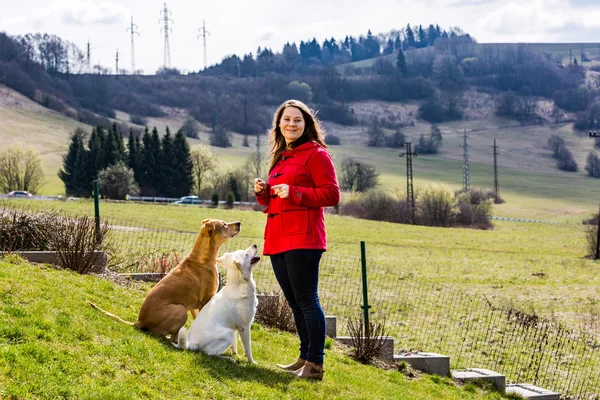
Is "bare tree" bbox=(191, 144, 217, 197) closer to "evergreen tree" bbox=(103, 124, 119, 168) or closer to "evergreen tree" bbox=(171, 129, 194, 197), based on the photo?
"evergreen tree" bbox=(171, 129, 194, 197)

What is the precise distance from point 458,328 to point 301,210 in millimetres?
12219

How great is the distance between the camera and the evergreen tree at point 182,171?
9131 cm

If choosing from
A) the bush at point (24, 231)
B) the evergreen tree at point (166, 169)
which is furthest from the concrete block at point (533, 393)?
the evergreen tree at point (166, 169)

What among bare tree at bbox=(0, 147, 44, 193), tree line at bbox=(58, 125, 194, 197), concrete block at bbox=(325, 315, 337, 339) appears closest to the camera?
concrete block at bbox=(325, 315, 337, 339)

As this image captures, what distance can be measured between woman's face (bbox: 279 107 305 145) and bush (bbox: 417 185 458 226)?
66047 millimetres

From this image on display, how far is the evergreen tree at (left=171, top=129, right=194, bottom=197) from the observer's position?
91.3m

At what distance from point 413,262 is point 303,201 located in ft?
95.0

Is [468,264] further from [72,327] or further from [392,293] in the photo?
[72,327]

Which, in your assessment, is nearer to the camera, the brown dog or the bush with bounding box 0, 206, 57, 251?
the brown dog

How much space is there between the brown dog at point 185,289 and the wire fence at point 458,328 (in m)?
5.27

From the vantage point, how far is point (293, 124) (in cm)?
796

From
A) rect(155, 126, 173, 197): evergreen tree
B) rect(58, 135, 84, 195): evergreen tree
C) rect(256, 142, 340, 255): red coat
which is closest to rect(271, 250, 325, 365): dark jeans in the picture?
rect(256, 142, 340, 255): red coat

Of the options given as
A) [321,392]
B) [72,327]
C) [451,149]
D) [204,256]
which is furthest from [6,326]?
[451,149]

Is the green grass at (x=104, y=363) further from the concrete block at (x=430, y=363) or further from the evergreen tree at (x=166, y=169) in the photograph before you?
the evergreen tree at (x=166, y=169)
